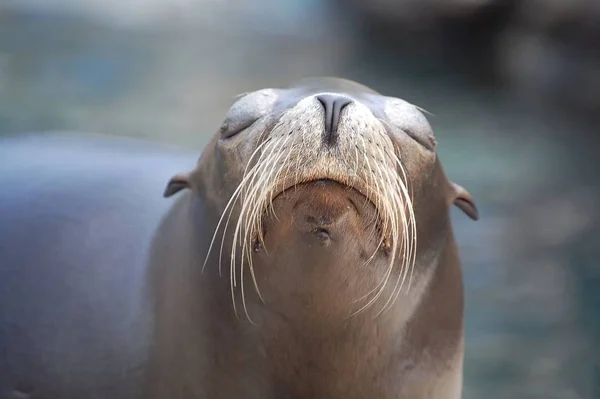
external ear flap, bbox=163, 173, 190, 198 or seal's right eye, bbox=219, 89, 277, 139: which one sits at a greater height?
seal's right eye, bbox=219, 89, 277, 139

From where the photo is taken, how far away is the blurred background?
4.94 meters

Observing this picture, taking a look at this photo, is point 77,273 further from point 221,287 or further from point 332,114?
point 332,114

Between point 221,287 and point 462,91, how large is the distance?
6689 millimetres

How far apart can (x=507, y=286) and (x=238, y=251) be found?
2.95 meters

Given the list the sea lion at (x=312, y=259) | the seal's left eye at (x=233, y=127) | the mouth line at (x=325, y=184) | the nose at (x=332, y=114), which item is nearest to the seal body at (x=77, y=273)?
the sea lion at (x=312, y=259)

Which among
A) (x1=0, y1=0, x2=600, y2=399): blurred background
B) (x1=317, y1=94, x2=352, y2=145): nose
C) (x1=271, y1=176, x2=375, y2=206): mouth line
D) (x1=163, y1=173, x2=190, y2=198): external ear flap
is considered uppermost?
(x1=317, y1=94, x2=352, y2=145): nose

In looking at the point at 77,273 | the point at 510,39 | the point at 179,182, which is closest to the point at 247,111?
the point at 179,182

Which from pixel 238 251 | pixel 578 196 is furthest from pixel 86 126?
pixel 238 251

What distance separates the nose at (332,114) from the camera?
7.05 ft

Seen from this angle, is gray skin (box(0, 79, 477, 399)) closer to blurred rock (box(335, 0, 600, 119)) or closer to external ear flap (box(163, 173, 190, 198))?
external ear flap (box(163, 173, 190, 198))

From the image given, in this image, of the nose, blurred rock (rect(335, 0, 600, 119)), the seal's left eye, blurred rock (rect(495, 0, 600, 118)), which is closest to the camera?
the nose

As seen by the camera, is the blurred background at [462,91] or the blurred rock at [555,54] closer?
the blurred background at [462,91]

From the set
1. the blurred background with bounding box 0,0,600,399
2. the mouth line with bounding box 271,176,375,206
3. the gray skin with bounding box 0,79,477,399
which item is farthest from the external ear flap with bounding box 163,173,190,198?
the blurred background with bounding box 0,0,600,399

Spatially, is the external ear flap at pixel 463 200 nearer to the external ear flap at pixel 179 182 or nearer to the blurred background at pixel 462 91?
the external ear flap at pixel 179 182
